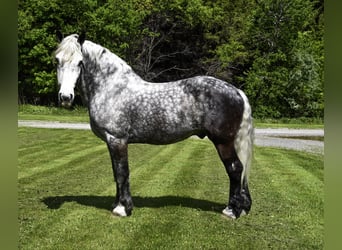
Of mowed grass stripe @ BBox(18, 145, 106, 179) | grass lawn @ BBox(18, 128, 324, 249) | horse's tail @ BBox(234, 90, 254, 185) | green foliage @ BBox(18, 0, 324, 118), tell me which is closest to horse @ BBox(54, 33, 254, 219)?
horse's tail @ BBox(234, 90, 254, 185)

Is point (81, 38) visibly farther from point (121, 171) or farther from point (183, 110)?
point (121, 171)

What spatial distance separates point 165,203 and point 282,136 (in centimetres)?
1219

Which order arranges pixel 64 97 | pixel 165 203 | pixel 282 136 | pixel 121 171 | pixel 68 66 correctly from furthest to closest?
1. pixel 282 136
2. pixel 165 203
3. pixel 121 171
4. pixel 68 66
5. pixel 64 97

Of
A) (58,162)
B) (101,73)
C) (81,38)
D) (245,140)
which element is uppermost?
(81,38)

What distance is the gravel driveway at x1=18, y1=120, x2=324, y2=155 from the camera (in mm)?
15148

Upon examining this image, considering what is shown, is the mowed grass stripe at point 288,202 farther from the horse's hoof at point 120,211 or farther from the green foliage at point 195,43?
the green foliage at point 195,43

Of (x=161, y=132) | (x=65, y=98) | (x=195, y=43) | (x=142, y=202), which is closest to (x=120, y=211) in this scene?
(x=142, y=202)

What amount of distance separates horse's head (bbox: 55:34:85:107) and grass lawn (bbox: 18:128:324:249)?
67.8 inches

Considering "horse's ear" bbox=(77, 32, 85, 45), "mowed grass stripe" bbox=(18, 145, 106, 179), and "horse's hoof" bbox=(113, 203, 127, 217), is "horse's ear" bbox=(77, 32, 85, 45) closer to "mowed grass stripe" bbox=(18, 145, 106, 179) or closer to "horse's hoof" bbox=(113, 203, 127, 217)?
"horse's hoof" bbox=(113, 203, 127, 217)

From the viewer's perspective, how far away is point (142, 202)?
7.07 metres

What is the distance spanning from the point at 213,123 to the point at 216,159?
645cm

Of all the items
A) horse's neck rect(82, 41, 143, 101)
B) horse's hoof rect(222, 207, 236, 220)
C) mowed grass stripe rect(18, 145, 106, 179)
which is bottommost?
mowed grass stripe rect(18, 145, 106, 179)

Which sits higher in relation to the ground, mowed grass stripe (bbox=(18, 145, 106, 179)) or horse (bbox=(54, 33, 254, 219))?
horse (bbox=(54, 33, 254, 219))
